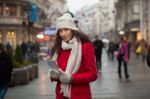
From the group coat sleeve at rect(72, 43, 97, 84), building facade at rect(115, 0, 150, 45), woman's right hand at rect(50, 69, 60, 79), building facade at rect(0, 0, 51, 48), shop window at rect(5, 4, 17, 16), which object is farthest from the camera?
shop window at rect(5, 4, 17, 16)

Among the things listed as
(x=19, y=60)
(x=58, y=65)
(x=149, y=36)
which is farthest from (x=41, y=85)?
(x=149, y=36)

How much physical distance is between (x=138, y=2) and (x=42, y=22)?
31.0 metres

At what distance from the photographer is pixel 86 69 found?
19.4 feet

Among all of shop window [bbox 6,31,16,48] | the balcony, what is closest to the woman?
the balcony

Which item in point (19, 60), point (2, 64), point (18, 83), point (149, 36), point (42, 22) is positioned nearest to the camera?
point (2, 64)

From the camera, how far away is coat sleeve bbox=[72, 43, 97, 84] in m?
5.81

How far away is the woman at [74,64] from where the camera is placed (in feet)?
19.1

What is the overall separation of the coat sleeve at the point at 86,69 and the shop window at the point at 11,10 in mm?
71569

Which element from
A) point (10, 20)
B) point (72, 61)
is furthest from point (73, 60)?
point (10, 20)

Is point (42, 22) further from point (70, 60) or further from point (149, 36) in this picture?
point (70, 60)

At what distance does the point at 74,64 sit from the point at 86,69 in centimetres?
15

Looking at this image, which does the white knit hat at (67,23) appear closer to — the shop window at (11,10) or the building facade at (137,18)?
the building facade at (137,18)

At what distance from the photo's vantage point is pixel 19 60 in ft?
75.0

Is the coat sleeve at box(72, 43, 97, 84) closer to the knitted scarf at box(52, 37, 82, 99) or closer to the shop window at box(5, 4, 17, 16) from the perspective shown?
the knitted scarf at box(52, 37, 82, 99)
